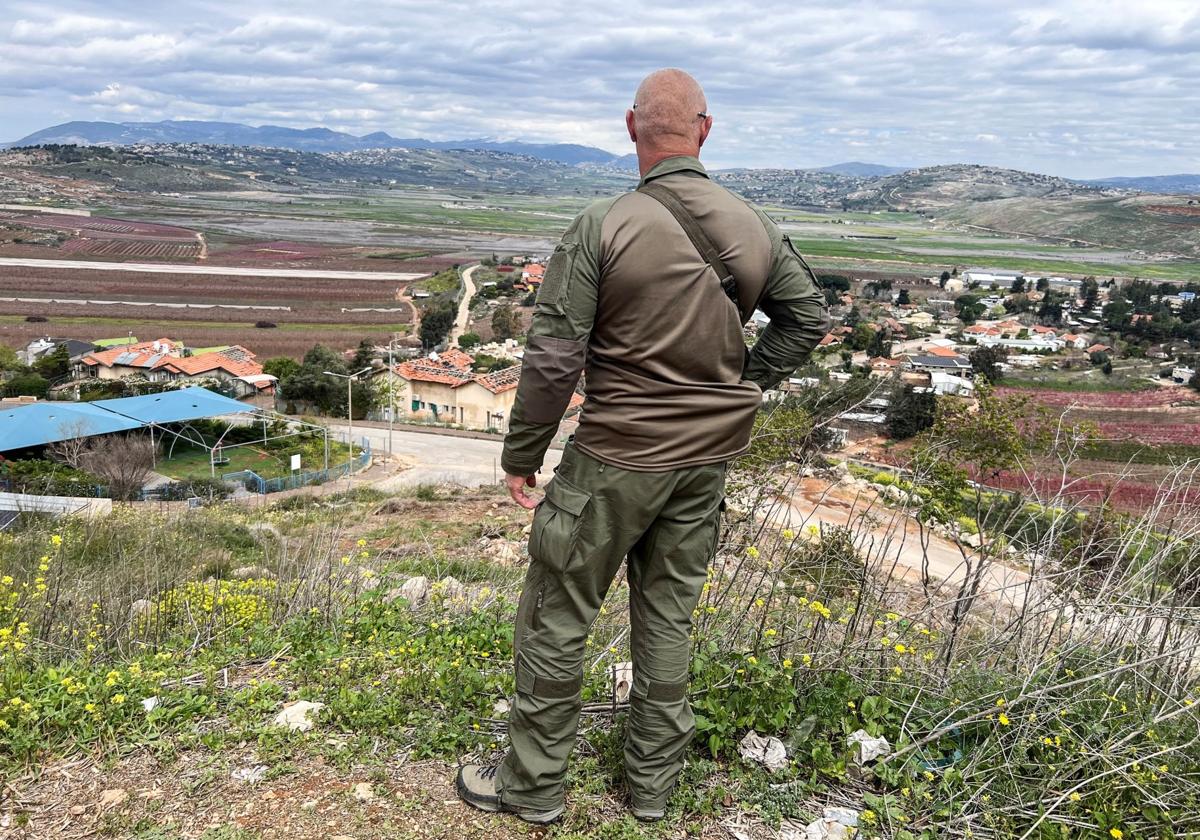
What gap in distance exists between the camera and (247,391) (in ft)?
111

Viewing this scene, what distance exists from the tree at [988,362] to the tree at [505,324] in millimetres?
25993

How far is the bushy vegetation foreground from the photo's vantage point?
8.51ft

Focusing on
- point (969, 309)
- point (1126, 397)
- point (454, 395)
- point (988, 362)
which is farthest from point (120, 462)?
point (969, 309)

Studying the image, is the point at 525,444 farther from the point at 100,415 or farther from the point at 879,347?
the point at 879,347

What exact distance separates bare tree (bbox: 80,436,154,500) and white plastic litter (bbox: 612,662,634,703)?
18741 mm

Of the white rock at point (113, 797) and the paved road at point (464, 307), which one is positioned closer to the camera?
the white rock at point (113, 797)

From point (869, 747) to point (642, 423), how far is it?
1.47m

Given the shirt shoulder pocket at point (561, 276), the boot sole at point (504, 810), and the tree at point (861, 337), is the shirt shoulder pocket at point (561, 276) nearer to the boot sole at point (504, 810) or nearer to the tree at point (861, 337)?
the boot sole at point (504, 810)

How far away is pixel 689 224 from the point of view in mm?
2387

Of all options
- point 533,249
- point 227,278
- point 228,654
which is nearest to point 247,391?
point 228,654

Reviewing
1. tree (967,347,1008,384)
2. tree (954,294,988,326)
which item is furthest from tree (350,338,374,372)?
tree (954,294,988,326)

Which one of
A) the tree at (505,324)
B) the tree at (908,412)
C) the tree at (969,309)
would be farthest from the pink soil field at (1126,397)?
the tree at (505,324)

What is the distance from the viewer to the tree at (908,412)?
3092 centimetres

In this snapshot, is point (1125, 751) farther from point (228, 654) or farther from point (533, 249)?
point (533, 249)
